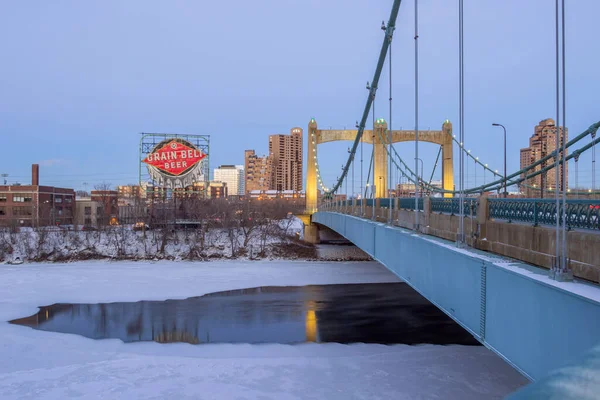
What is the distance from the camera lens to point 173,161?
2250 inches

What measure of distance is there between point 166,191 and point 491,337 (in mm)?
55832

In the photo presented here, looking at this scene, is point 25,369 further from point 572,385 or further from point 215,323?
point 572,385

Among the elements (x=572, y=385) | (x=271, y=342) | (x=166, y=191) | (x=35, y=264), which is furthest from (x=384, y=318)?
(x=166, y=191)

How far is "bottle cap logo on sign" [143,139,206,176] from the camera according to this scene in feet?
187

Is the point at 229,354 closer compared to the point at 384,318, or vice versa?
the point at 229,354

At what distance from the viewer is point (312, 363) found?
49.1 ft

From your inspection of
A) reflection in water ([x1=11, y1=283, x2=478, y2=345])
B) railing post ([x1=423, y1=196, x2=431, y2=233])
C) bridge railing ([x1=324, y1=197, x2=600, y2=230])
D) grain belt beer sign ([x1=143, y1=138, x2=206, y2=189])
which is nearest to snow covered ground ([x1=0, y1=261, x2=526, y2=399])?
reflection in water ([x1=11, y1=283, x2=478, y2=345])

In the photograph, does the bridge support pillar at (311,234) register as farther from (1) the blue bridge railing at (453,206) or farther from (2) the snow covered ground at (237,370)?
(1) the blue bridge railing at (453,206)

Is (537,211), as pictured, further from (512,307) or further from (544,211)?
(512,307)

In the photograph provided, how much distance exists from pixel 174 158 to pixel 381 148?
2264cm

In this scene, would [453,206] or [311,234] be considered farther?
[311,234]

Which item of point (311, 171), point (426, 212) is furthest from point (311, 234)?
point (426, 212)

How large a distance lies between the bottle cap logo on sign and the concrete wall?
159 feet

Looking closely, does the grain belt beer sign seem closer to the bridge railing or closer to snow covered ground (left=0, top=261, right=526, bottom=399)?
snow covered ground (left=0, top=261, right=526, bottom=399)
